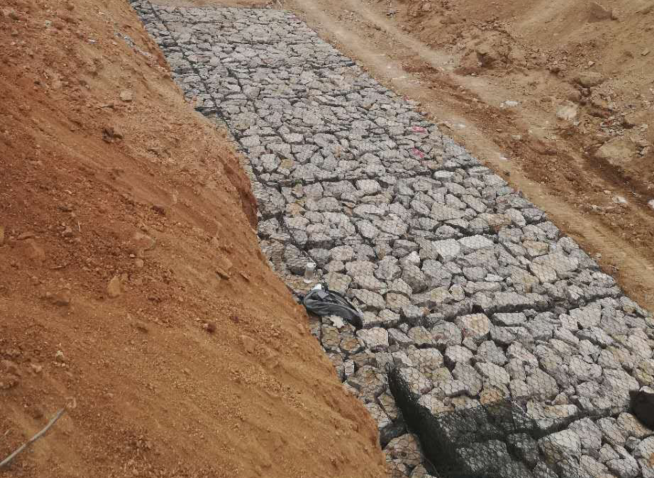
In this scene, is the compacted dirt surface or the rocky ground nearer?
the compacted dirt surface

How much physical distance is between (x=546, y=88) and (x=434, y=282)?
679cm

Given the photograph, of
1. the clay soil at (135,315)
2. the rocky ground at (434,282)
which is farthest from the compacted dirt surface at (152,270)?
the rocky ground at (434,282)

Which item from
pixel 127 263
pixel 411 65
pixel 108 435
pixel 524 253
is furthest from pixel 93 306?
pixel 411 65

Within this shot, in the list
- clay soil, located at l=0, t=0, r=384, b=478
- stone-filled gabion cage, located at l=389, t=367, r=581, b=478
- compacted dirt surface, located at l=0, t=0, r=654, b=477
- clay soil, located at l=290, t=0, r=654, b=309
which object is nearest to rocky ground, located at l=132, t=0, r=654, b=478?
stone-filled gabion cage, located at l=389, t=367, r=581, b=478

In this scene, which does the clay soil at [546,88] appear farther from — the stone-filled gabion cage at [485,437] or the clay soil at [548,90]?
the stone-filled gabion cage at [485,437]

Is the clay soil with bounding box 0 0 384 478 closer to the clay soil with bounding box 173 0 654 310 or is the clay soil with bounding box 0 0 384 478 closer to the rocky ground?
the rocky ground

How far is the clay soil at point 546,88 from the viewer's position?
805cm

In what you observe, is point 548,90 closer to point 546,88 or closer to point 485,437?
point 546,88

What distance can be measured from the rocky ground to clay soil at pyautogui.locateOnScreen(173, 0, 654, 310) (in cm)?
86

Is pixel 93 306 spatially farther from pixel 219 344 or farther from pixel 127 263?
pixel 219 344

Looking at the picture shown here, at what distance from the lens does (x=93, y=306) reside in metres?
3.35

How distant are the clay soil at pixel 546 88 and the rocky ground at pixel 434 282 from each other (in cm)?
86

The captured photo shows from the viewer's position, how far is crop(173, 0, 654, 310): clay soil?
805cm

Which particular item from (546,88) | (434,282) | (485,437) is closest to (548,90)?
(546,88)
